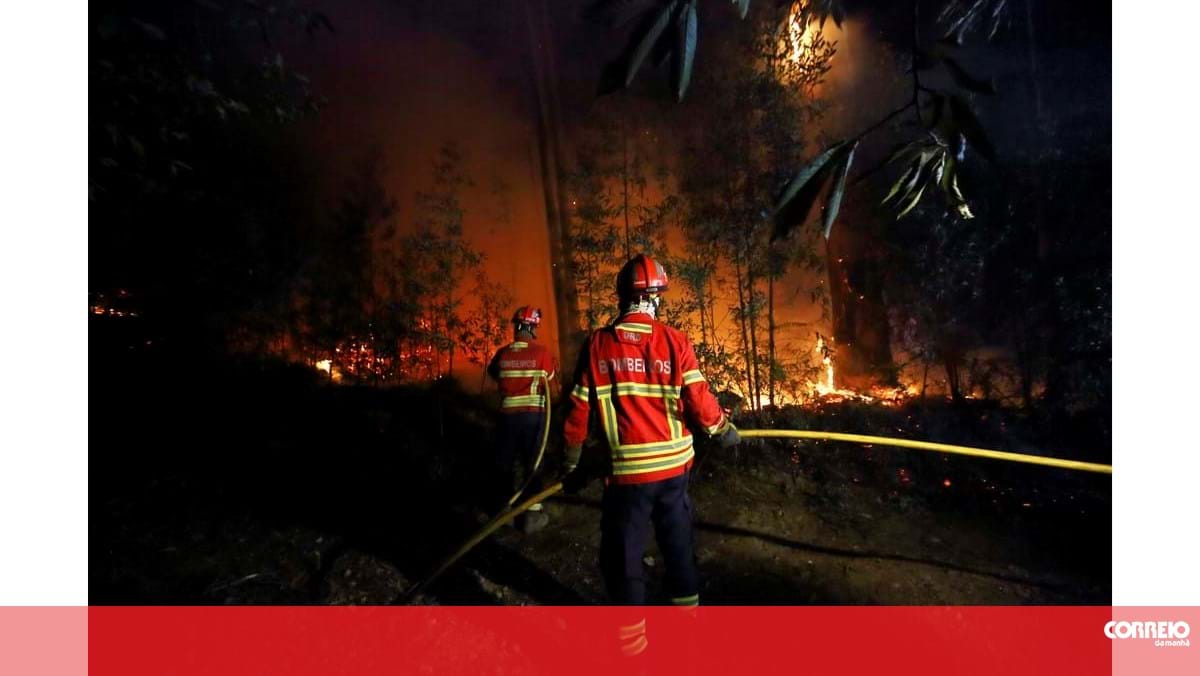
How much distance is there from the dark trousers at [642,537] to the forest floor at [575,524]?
17.2 inches

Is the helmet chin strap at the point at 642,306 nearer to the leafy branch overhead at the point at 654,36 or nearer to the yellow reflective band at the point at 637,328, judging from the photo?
the yellow reflective band at the point at 637,328

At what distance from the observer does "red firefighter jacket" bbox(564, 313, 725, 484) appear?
2641 millimetres

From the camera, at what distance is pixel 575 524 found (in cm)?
500

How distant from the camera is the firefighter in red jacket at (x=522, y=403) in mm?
4984

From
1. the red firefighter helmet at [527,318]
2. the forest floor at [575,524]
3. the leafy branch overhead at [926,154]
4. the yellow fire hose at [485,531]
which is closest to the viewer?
the leafy branch overhead at [926,154]

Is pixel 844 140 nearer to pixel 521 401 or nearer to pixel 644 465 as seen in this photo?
pixel 644 465

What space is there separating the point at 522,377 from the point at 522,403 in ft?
0.87

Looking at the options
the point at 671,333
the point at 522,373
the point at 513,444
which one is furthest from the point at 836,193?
the point at 513,444

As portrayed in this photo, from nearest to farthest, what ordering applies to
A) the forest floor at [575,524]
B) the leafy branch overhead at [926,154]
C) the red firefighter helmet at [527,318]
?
the leafy branch overhead at [926,154]
the forest floor at [575,524]
the red firefighter helmet at [527,318]

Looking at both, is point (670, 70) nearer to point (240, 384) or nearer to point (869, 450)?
point (869, 450)

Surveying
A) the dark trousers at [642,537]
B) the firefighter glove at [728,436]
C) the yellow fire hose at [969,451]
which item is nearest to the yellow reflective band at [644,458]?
the dark trousers at [642,537]

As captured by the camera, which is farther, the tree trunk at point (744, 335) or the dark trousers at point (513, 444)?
the tree trunk at point (744, 335)

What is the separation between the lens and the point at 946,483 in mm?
5609

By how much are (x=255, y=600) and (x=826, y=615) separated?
4.16 meters
